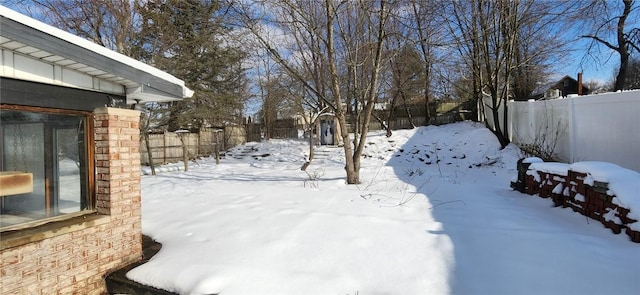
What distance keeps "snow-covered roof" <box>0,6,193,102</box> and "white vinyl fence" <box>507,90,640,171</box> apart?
7671 millimetres

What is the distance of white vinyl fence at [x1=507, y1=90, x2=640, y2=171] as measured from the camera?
6.42 meters

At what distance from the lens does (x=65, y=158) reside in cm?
329

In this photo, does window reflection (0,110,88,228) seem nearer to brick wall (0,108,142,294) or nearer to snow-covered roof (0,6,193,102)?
brick wall (0,108,142,294)

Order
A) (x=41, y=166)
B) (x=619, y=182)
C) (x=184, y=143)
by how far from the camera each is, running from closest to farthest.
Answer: (x=41, y=166)
(x=619, y=182)
(x=184, y=143)

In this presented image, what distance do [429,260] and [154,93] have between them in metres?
3.26

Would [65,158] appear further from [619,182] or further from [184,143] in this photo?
[184,143]

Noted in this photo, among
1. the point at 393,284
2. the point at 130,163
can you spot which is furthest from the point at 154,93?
the point at 393,284

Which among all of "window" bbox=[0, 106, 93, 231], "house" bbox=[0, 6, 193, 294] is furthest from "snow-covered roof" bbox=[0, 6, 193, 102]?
"window" bbox=[0, 106, 93, 231]

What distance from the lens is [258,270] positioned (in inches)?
125

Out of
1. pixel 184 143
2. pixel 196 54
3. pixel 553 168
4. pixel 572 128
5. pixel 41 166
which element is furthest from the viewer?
pixel 184 143

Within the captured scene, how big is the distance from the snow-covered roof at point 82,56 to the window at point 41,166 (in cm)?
46

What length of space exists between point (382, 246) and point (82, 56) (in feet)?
10.8

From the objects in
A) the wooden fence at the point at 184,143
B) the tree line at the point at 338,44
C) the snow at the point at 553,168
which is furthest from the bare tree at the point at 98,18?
the snow at the point at 553,168

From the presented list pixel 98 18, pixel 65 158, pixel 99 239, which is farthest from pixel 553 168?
pixel 98 18
